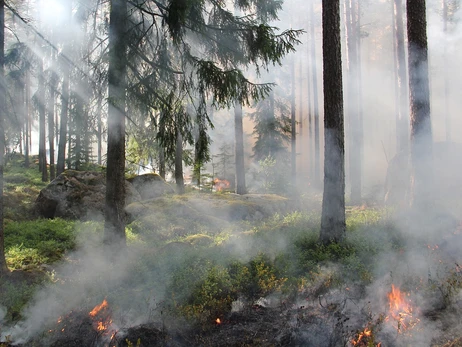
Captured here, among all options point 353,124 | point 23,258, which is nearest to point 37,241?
point 23,258

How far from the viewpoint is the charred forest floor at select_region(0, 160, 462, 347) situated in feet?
16.9

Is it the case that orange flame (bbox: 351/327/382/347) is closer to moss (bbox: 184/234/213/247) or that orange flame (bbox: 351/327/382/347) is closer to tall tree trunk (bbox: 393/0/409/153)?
moss (bbox: 184/234/213/247)

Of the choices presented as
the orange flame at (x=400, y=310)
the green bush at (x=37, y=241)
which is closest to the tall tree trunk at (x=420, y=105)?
the orange flame at (x=400, y=310)

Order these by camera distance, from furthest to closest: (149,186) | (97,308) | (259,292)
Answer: (149,186)
(259,292)
(97,308)

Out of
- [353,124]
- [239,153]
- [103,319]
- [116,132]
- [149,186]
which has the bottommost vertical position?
[103,319]

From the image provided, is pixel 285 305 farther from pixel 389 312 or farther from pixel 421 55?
pixel 421 55

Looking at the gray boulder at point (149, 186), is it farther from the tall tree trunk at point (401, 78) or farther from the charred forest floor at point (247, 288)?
the tall tree trunk at point (401, 78)

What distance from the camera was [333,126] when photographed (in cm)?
816

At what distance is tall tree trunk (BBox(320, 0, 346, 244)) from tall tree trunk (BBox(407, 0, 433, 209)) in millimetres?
2395

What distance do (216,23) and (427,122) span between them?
6.21 m

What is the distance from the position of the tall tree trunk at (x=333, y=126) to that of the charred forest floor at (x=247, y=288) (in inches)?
23.2

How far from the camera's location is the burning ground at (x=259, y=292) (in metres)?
5.13

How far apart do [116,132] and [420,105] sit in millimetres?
7994

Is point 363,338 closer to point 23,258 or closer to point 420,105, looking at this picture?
point 420,105
